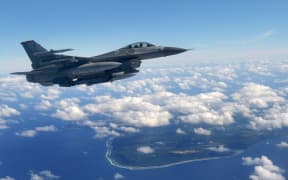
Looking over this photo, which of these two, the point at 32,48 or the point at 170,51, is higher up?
the point at 32,48

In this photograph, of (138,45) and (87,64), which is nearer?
(87,64)

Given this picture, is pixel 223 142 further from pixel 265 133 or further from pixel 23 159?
pixel 23 159

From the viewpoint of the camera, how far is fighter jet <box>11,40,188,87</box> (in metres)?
28.0

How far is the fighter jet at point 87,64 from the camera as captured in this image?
28016 millimetres

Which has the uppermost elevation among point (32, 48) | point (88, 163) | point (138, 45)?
point (32, 48)

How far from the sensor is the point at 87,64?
92.9 ft

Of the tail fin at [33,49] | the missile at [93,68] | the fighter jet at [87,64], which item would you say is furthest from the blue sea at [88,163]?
the missile at [93,68]

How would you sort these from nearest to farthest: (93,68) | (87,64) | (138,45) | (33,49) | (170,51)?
(93,68) < (87,64) < (170,51) < (33,49) < (138,45)

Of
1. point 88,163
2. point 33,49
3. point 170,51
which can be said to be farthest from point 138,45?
point 88,163

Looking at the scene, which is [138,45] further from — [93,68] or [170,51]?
[93,68]

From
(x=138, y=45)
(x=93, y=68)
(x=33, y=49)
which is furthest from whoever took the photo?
(x=138, y=45)

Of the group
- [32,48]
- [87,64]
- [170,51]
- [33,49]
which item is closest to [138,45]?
[170,51]

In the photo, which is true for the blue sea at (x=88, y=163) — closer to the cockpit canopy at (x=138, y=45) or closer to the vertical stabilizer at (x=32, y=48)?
the cockpit canopy at (x=138, y=45)

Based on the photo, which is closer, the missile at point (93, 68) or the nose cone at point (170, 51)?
the missile at point (93, 68)
